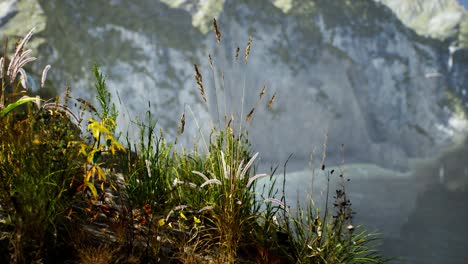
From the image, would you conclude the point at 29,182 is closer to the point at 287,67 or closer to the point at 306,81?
the point at 287,67

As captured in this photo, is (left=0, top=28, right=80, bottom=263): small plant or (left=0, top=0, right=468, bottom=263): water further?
(left=0, top=0, right=468, bottom=263): water

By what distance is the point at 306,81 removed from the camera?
4749 inches

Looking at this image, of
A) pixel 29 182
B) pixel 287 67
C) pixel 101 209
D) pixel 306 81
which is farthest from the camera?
pixel 306 81

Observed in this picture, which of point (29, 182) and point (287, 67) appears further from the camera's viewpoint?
point (287, 67)

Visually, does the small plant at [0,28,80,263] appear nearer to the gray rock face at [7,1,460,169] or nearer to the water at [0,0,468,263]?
the water at [0,0,468,263]

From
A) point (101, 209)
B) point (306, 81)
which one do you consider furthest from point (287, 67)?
point (101, 209)

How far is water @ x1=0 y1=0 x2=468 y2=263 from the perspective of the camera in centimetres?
8388

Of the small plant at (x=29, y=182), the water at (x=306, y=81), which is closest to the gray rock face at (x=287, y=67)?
the water at (x=306, y=81)

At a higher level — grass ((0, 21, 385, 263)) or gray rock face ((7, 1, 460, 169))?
gray rock face ((7, 1, 460, 169))

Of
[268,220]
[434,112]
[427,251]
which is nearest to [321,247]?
[268,220]

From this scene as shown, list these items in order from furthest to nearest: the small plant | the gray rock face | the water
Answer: the gray rock face → the water → the small plant

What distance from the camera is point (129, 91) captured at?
95.8 meters

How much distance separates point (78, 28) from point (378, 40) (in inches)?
3696

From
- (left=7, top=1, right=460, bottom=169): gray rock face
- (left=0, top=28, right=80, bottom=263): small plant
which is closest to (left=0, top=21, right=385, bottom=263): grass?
(left=0, top=28, right=80, bottom=263): small plant
